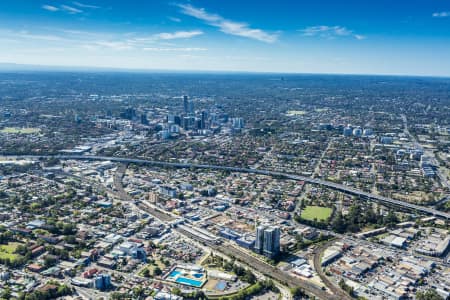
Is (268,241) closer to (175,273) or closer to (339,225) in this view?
(175,273)

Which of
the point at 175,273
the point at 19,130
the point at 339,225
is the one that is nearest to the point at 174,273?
the point at 175,273

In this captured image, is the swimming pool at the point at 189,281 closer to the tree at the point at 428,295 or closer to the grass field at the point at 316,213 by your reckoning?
the tree at the point at 428,295

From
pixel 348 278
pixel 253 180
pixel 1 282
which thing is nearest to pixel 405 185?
pixel 253 180

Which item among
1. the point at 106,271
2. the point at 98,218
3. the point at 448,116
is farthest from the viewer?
the point at 448,116

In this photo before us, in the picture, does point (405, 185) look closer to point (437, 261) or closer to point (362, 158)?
point (362, 158)

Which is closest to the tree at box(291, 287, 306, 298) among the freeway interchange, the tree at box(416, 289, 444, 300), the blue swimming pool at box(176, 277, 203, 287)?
the freeway interchange

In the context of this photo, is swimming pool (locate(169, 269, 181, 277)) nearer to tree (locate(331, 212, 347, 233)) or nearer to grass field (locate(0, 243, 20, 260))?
grass field (locate(0, 243, 20, 260))
